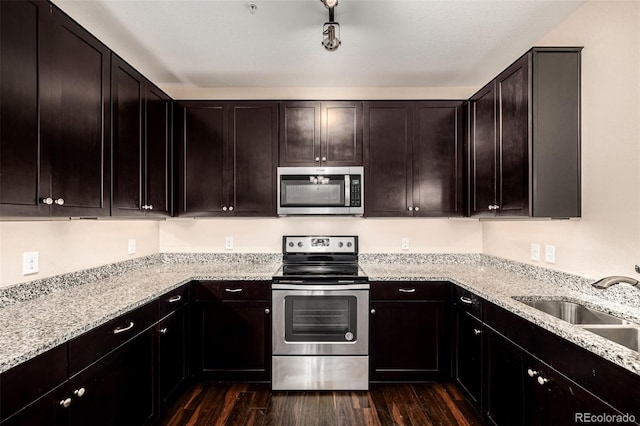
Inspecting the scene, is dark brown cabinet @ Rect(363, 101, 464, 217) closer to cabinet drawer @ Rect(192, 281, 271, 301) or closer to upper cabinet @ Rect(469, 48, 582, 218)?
upper cabinet @ Rect(469, 48, 582, 218)

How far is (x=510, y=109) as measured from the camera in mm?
2146

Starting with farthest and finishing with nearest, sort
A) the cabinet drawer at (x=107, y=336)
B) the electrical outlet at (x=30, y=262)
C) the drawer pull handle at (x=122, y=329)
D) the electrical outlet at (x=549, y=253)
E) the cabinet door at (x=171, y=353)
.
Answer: the electrical outlet at (x=549, y=253) → the cabinet door at (x=171, y=353) → the electrical outlet at (x=30, y=262) → the drawer pull handle at (x=122, y=329) → the cabinet drawer at (x=107, y=336)

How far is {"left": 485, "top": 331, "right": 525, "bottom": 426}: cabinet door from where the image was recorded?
1703 mm

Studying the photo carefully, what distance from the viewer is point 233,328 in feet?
8.47

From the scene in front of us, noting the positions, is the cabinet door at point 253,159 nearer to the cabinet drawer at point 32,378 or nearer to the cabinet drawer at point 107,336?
the cabinet drawer at point 107,336

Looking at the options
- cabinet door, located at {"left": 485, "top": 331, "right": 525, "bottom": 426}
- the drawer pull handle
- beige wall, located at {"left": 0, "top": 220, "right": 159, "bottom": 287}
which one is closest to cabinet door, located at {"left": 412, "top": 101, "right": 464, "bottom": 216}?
cabinet door, located at {"left": 485, "top": 331, "right": 525, "bottom": 426}

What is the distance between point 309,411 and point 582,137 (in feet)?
8.15

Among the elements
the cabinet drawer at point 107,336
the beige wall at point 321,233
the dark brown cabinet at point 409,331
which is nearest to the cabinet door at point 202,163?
the beige wall at point 321,233

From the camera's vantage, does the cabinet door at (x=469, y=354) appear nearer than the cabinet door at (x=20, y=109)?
No

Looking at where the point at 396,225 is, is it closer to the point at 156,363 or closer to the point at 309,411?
the point at 309,411

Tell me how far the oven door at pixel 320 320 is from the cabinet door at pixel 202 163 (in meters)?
1.01

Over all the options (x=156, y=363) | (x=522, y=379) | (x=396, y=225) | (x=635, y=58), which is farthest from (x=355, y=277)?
(x=635, y=58)

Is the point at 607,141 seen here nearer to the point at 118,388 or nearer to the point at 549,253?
the point at 549,253

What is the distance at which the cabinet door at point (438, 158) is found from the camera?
115 inches
